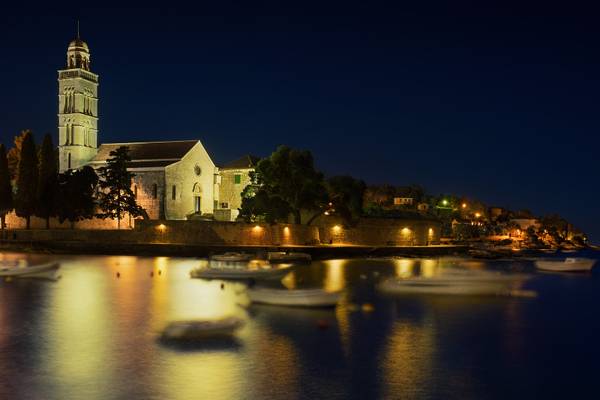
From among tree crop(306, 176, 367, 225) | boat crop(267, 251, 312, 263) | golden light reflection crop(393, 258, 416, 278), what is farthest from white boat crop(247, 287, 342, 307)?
tree crop(306, 176, 367, 225)

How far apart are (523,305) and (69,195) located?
3698cm

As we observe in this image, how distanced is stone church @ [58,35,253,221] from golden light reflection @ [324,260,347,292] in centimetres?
1633

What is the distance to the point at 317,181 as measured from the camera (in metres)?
51.1

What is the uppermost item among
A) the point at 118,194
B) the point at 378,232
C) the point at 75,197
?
the point at 118,194

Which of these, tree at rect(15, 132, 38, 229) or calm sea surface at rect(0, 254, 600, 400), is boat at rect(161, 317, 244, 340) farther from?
tree at rect(15, 132, 38, 229)

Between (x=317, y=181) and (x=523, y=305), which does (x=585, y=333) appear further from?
(x=317, y=181)

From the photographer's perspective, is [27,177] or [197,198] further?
[197,198]

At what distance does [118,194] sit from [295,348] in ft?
124

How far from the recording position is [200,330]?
56.9 feet

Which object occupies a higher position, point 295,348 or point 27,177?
point 27,177

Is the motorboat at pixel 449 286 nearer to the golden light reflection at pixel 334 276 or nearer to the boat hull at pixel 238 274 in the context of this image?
the golden light reflection at pixel 334 276

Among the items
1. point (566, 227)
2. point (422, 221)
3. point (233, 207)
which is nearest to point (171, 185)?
point (233, 207)

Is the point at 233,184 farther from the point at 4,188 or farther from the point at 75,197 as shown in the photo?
the point at 4,188

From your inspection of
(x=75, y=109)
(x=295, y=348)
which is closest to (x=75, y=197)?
(x=75, y=109)
